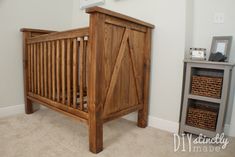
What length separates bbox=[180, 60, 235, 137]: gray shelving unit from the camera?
5.06 feet

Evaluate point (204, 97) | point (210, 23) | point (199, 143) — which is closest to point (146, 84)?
point (204, 97)

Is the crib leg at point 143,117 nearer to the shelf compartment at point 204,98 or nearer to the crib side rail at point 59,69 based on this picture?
the shelf compartment at point 204,98

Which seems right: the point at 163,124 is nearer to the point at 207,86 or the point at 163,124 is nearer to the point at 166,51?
the point at 207,86

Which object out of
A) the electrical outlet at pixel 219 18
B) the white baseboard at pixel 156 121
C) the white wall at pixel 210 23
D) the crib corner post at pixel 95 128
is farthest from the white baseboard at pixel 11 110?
the electrical outlet at pixel 219 18

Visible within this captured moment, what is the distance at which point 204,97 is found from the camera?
1.63m

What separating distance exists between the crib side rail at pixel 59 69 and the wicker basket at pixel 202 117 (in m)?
0.96

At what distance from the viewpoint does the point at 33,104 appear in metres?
2.39

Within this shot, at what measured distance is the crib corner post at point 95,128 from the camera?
139cm

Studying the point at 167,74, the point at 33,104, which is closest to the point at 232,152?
the point at 167,74

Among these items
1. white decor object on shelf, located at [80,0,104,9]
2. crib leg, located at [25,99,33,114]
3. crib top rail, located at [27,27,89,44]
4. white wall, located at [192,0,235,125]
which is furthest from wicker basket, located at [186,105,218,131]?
crib leg, located at [25,99,33,114]

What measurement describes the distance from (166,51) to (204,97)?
0.55 metres

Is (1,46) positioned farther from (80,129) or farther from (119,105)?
(119,105)

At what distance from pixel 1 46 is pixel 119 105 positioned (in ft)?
Result: 4.80

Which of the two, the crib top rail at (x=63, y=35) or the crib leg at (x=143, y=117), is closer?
the crib top rail at (x=63, y=35)
